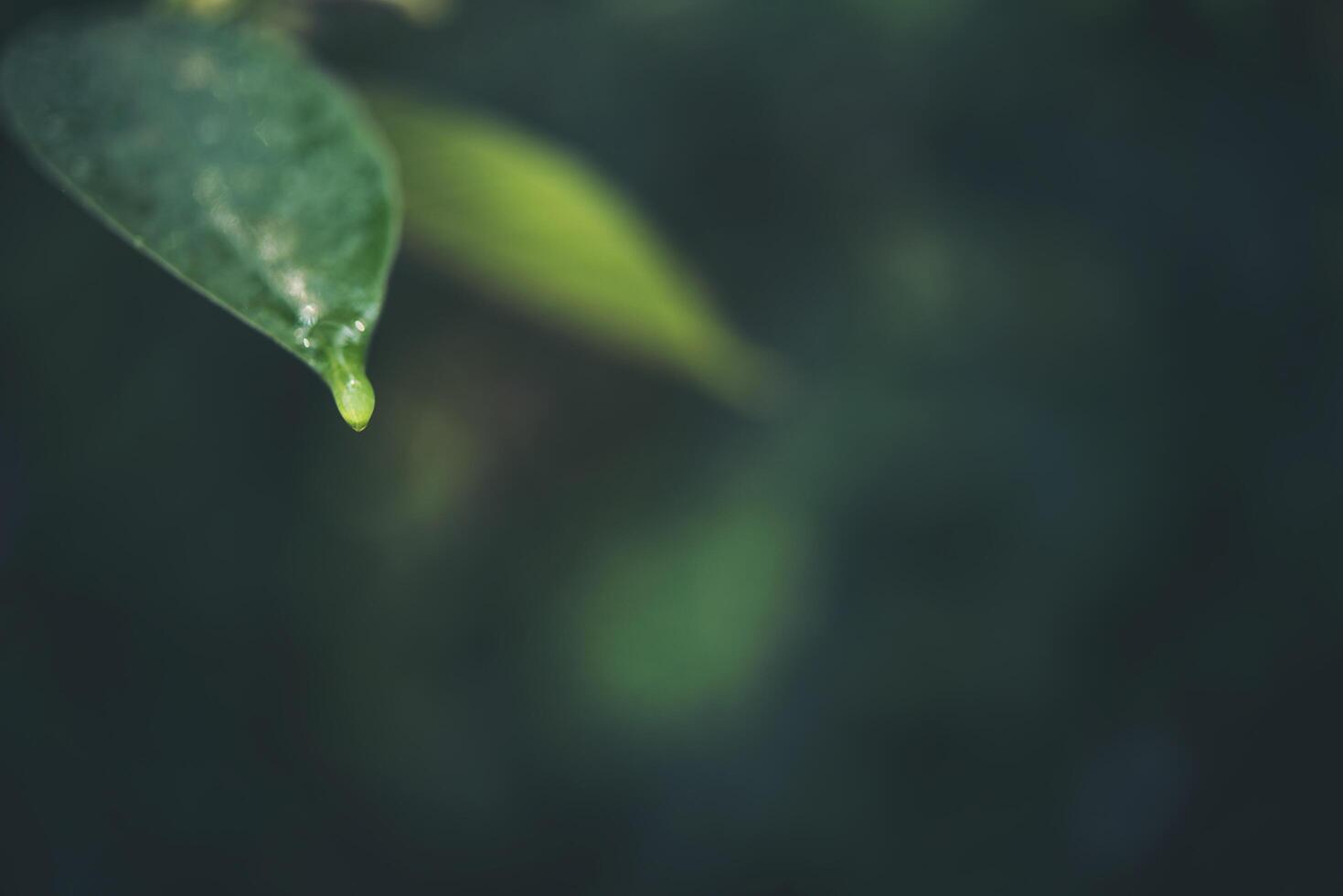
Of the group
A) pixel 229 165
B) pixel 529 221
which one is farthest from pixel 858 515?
pixel 229 165

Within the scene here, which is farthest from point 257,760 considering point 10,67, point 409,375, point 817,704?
point 10,67

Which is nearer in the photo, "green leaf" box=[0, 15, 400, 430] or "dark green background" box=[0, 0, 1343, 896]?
"green leaf" box=[0, 15, 400, 430]

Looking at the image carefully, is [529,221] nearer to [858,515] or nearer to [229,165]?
[229,165]

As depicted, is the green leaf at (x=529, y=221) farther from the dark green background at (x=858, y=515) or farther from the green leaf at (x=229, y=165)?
the dark green background at (x=858, y=515)

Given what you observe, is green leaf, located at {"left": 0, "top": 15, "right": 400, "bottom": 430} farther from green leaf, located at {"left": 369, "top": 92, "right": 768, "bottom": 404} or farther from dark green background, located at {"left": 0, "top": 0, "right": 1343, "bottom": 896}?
dark green background, located at {"left": 0, "top": 0, "right": 1343, "bottom": 896}

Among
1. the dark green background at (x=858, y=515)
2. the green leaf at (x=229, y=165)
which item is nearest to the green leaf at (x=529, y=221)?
the green leaf at (x=229, y=165)

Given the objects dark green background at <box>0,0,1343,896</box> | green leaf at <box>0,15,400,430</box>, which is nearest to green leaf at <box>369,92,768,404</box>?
green leaf at <box>0,15,400,430</box>

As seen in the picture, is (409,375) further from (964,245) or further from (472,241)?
(472,241)
